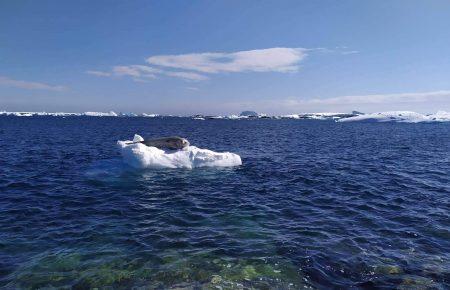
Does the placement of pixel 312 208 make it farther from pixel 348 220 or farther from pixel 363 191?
pixel 363 191

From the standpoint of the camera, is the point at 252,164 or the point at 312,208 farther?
the point at 252,164

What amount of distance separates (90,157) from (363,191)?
2609 cm

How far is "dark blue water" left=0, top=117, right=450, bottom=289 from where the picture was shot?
9.51 m

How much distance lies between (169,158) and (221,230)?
1369cm

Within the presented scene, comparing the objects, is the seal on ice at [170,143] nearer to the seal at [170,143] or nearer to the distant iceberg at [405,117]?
the seal at [170,143]

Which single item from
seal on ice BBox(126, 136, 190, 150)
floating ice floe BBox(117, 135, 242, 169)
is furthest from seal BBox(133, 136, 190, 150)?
floating ice floe BBox(117, 135, 242, 169)

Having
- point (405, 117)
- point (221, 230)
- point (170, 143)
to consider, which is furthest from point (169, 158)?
point (405, 117)

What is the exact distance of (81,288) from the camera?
8742 millimetres

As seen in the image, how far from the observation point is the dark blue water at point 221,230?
951 cm

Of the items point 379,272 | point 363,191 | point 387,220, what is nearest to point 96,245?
point 379,272

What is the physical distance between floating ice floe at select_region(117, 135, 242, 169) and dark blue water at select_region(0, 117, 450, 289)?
985 millimetres

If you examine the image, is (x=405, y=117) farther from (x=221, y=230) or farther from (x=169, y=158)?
(x=221, y=230)

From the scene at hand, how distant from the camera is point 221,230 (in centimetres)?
1322

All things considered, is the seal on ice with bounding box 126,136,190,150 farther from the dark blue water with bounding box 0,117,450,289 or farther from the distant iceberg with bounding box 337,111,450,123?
the distant iceberg with bounding box 337,111,450,123
